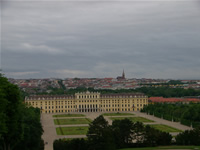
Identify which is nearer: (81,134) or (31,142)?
(31,142)

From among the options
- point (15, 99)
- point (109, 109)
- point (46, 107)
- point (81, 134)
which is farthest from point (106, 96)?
point (15, 99)

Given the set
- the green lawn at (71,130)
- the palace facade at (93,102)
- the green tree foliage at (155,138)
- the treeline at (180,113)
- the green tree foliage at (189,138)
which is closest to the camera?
the green tree foliage at (155,138)

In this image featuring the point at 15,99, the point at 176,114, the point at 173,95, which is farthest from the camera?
the point at 173,95

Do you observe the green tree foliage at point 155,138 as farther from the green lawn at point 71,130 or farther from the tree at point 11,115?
the green lawn at point 71,130

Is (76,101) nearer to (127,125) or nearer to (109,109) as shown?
(109,109)

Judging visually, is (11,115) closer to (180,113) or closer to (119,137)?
(119,137)

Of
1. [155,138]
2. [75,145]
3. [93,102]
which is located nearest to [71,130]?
[75,145]

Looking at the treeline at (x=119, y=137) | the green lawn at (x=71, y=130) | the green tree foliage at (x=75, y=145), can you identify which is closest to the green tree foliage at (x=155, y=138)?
the treeline at (x=119, y=137)
